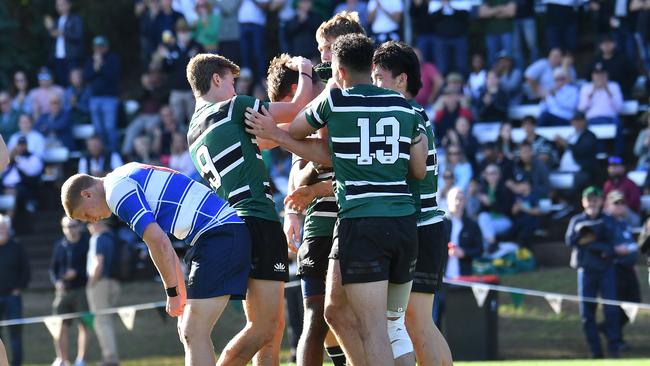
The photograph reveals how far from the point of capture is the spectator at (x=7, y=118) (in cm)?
2050

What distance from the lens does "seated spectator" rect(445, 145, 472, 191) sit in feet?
55.9

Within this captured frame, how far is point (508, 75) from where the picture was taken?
18812 mm

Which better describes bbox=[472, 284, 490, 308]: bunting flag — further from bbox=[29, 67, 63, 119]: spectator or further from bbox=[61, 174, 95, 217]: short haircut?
bbox=[29, 67, 63, 119]: spectator

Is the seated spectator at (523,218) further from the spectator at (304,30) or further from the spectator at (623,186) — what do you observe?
the spectator at (304,30)

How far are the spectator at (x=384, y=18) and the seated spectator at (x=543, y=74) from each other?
210 cm

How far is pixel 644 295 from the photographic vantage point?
14.7 m

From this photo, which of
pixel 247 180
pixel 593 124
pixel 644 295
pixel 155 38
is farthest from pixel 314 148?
pixel 155 38

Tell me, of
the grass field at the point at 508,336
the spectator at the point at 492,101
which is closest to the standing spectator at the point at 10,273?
the grass field at the point at 508,336

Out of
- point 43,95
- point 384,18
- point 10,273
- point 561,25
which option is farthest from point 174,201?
point 43,95

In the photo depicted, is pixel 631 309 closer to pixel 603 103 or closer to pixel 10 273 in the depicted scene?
pixel 603 103

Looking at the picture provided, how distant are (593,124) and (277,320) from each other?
35.9ft

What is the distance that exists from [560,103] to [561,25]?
5.43 ft

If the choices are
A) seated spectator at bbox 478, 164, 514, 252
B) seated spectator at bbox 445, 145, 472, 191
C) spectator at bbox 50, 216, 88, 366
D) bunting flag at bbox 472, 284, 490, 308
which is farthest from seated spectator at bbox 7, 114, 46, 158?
bunting flag at bbox 472, 284, 490, 308

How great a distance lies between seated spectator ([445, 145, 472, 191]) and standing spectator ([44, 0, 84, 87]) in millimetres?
7538
